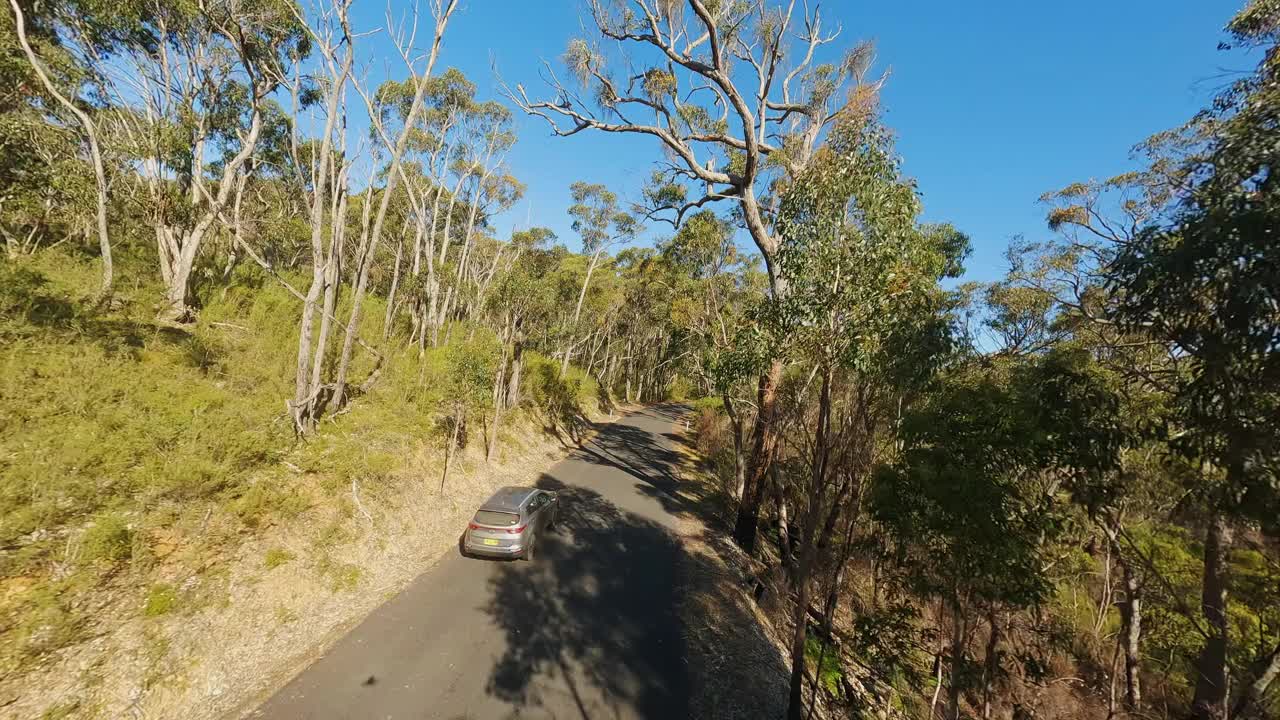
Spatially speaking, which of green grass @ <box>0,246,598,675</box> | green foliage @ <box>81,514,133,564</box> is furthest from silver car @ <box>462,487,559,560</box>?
green foliage @ <box>81,514,133,564</box>

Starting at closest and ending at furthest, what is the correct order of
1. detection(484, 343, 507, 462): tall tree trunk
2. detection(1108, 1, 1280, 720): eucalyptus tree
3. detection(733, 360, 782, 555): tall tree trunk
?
detection(1108, 1, 1280, 720): eucalyptus tree → detection(733, 360, 782, 555): tall tree trunk → detection(484, 343, 507, 462): tall tree trunk

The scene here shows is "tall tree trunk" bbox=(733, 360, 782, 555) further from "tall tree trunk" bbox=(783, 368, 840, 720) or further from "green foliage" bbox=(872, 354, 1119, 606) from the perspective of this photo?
"green foliage" bbox=(872, 354, 1119, 606)

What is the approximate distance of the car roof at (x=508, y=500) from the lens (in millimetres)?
9992

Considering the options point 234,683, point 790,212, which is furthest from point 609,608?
point 790,212

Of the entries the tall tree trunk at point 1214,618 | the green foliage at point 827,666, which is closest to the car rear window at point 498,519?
the green foliage at point 827,666

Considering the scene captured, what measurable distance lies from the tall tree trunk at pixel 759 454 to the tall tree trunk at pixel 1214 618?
24.1 feet

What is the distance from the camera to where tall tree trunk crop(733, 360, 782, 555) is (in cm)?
1148

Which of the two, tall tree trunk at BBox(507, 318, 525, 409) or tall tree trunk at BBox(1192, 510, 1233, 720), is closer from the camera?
tall tree trunk at BBox(1192, 510, 1233, 720)

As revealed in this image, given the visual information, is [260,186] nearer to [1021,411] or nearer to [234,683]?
[234,683]

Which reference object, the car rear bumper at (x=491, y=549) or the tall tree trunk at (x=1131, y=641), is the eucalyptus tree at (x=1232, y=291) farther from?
the car rear bumper at (x=491, y=549)

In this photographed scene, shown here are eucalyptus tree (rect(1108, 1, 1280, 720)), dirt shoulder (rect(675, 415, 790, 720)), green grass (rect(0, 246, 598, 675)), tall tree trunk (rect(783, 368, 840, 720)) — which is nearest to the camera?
eucalyptus tree (rect(1108, 1, 1280, 720))

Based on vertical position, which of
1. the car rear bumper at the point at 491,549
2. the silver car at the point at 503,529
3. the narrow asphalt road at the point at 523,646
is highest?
the silver car at the point at 503,529

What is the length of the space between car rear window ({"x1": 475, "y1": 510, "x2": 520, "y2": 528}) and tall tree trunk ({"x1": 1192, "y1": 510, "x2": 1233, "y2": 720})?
39.1 feet

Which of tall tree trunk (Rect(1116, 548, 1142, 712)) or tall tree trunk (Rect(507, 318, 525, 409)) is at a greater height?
tall tree trunk (Rect(507, 318, 525, 409))
